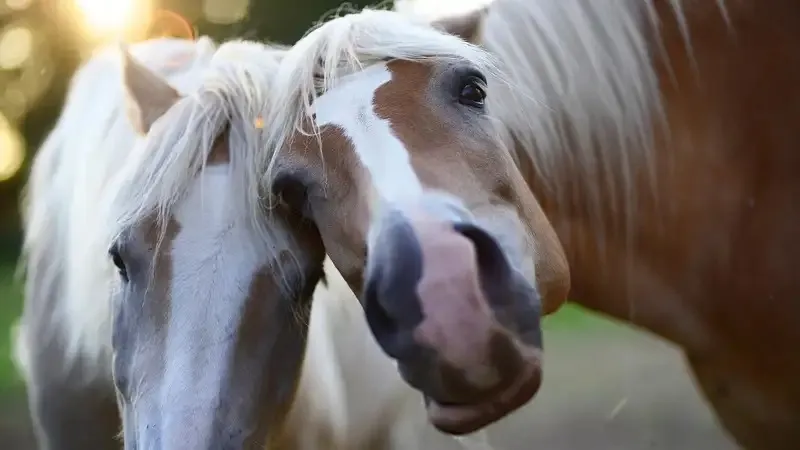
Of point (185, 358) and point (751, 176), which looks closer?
point (185, 358)

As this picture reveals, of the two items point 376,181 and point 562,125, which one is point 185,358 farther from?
point 562,125

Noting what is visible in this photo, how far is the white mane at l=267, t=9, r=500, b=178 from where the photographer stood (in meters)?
0.76

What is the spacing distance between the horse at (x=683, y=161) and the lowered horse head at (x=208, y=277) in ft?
1.34

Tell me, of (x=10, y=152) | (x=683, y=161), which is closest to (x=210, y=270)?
(x=683, y=161)

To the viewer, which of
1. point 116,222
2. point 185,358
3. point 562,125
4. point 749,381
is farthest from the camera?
point 749,381

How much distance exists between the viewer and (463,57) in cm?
81

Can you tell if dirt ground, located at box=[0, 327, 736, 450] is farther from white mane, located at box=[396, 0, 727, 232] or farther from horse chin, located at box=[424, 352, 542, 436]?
horse chin, located at box=[424, 352, 542, 436]

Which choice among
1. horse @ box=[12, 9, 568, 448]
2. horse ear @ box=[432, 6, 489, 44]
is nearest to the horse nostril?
horse @ box=[12, 9, 568, 448]

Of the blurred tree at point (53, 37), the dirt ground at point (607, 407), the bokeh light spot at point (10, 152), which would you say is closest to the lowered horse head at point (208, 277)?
the dirt ground at point (607, 407)

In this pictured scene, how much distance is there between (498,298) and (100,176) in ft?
2.19

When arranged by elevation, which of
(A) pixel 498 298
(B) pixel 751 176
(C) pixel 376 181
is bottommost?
(B) pixel 751 176

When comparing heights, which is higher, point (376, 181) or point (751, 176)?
point (376, 181)

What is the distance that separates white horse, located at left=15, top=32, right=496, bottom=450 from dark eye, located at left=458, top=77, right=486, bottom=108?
0.74 feet

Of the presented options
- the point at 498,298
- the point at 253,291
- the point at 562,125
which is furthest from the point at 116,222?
the point at 562,125
